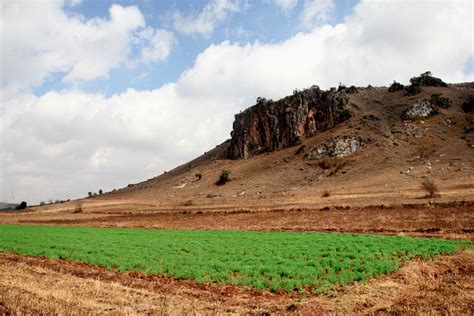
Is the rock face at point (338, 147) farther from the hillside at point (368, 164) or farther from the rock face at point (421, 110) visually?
the rock face at point (421, 110)

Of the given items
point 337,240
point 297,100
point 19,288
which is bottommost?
point 337,240

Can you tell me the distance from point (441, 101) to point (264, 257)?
106 metres

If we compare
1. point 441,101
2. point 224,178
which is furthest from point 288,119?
point 441,101

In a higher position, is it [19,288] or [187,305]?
[19,288]

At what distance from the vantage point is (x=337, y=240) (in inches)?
1030

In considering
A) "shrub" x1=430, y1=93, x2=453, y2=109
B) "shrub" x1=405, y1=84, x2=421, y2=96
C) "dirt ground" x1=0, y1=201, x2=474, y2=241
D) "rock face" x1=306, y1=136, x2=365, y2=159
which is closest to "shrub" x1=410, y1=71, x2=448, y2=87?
"shrub" x1=405, y1=84, x2=421, y2=96

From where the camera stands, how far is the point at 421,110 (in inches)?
4087

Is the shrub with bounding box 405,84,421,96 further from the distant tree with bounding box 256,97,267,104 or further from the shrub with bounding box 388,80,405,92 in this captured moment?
the distant tree with bounding box 256,97,267,104

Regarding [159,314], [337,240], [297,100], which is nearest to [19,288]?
[159,314]

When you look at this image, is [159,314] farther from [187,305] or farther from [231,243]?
[231,243]

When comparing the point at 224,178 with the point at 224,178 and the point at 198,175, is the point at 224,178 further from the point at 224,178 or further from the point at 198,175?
the point at 198,175

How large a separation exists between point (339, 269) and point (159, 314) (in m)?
9.84

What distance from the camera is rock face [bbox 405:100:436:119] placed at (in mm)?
103000

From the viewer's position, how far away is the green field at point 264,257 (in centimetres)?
1539
